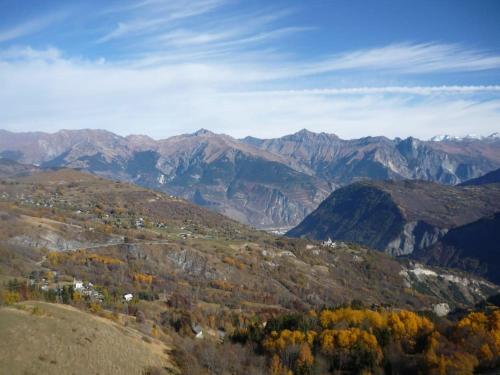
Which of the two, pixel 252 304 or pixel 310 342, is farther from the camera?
pixel 252 304

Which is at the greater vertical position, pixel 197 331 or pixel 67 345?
pixel 67 345

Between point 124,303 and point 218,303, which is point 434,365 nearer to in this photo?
point 124,303

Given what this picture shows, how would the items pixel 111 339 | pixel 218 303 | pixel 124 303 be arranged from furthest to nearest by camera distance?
pixel 218 303 → pixel 124 303 → pixel 111 339

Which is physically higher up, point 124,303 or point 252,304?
point 124,303

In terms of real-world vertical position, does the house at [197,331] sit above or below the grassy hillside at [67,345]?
below

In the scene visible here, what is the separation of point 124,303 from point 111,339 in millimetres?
57055

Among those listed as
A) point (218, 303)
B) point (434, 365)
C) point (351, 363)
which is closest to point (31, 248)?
point (218, 303)

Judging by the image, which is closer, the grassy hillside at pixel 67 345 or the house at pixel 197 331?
the grassy hillside at pixel 67 345

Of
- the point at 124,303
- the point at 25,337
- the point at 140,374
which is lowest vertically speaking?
the point at 124,303

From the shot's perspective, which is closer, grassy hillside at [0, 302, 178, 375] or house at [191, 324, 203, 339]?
grassy hillside at [0, 302, 178, 375]

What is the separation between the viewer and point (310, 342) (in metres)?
99.7

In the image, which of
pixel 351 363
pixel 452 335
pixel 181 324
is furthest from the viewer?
pixel 181 324

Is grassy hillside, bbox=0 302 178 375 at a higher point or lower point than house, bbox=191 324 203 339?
higher

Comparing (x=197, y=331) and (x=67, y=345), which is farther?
(x=197, y=331)
